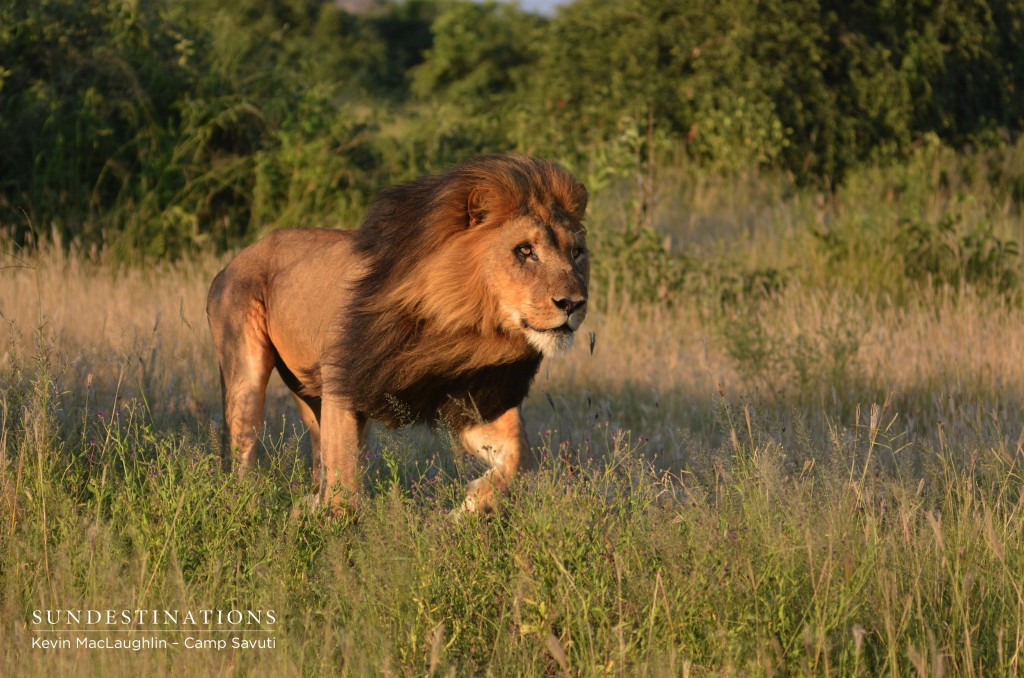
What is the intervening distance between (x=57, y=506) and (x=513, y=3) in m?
22.3

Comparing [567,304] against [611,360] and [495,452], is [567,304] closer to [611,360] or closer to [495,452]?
[495,452]

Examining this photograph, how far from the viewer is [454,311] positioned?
4.03 metres

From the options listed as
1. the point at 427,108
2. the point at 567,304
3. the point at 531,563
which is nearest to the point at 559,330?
the point at 567,304

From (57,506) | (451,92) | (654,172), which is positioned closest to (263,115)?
(654,172)

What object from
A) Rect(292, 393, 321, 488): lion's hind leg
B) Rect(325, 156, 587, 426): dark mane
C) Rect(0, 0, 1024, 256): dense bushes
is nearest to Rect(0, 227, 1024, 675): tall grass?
Rect(325, 156, 587, 426): dark mane

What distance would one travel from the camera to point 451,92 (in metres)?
19.8

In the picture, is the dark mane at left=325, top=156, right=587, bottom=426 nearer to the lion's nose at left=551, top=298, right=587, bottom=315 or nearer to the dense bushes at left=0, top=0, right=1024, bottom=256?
the lion's nose at left=551, top=298, right=587, bottom=315

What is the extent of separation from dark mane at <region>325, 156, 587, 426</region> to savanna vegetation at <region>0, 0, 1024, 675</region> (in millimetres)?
270

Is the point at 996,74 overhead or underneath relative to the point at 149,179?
overhead

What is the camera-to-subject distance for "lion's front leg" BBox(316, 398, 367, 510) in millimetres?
4207

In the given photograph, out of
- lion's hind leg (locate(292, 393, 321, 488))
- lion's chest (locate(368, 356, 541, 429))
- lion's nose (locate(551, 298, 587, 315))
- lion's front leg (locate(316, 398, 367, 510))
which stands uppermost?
lion's nose (locate(551, 298, 587, 315))

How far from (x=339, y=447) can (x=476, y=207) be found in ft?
3.10

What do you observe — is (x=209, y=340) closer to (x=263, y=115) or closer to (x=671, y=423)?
(x=671, y=423)

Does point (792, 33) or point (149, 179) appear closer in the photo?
point (149, 179)
